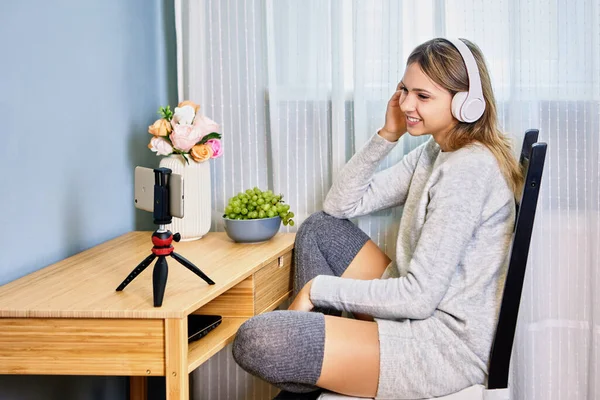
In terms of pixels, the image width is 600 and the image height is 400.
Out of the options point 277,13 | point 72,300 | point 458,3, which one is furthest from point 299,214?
point 72,300

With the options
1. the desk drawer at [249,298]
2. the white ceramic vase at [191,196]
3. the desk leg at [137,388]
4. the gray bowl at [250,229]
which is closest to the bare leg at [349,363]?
the desk drawer at [249,298]

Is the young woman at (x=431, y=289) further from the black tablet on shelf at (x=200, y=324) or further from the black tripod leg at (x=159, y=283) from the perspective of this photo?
the black tripod leg at (x=159, y=283)

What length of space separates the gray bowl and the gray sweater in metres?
0.31

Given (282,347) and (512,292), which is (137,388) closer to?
(282,347)

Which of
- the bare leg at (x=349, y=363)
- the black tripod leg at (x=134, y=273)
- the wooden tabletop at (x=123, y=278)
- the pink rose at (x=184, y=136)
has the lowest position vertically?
the bare leg at (x=349, y=363)

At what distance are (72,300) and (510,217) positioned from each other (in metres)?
0.88

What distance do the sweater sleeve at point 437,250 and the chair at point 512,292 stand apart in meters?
0.10

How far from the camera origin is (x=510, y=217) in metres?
1.62

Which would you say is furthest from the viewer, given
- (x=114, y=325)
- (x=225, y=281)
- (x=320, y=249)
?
(x=320, y=249)

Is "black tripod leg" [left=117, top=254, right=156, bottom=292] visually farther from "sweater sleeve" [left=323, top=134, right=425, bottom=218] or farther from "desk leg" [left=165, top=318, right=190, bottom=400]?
"sweater sleeve" [left=323, top=134, right=425, bottom=218]

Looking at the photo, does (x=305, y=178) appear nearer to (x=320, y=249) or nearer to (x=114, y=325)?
(x=320, y=249)

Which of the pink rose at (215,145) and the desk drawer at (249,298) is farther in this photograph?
the pink rose at (215,145)

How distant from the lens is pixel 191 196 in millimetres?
1988

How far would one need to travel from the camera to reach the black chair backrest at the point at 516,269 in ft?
4.80
